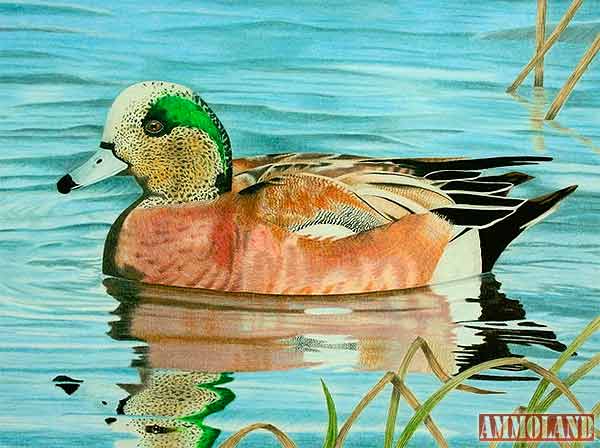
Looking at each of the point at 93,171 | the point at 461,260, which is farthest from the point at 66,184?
the point at 461,260

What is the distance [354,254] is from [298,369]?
213 millimetres

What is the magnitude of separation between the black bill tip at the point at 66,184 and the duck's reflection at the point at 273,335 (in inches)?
6.2

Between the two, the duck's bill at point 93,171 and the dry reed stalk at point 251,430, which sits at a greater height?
the duck's bill at point 93,171

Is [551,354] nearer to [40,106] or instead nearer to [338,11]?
[338,11]

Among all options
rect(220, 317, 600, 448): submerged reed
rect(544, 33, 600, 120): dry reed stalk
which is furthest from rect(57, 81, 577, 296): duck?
rect(220, 317, 600, 448): submerged reed

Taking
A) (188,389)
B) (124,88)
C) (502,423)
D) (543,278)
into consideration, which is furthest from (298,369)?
(124,88)

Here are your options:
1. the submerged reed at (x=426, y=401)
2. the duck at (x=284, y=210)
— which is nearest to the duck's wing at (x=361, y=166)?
the duck at (x=284, y=210)

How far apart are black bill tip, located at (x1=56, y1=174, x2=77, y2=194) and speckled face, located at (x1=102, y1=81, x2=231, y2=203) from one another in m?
0.08

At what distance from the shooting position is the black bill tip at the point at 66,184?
202cm

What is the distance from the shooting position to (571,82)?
86.3 inches

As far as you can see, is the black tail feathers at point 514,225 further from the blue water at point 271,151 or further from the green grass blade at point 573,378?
the green grass blade at point 573,378

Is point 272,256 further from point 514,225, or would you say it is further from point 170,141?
point 514,225

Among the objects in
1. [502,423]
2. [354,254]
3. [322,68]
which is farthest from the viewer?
[322,68]

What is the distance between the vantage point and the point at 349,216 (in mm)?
1983
